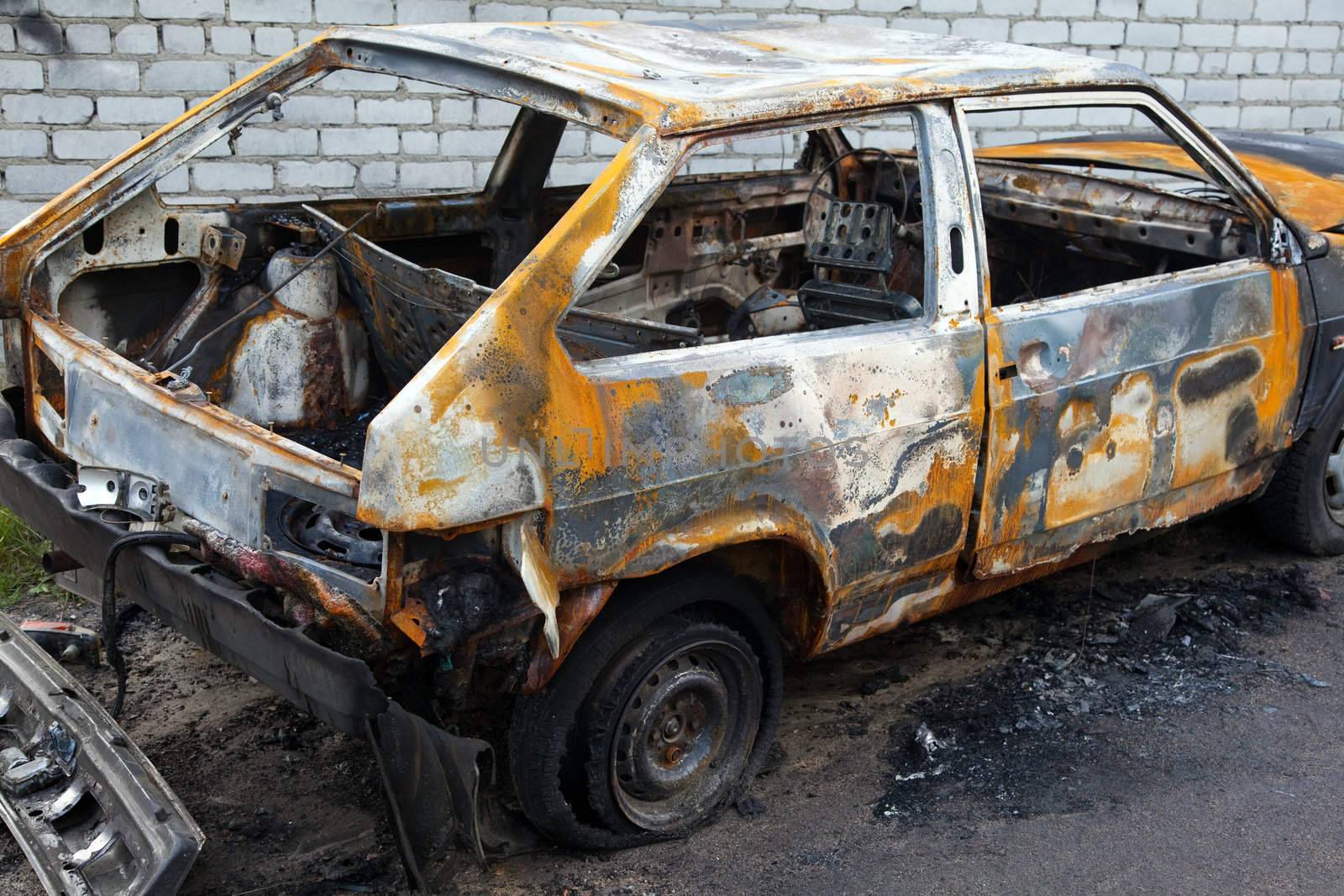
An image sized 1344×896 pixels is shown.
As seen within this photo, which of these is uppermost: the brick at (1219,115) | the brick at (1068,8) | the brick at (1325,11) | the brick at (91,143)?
the brick at (1325,11)

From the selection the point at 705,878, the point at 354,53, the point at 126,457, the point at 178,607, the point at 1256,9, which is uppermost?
the point at 1256,9

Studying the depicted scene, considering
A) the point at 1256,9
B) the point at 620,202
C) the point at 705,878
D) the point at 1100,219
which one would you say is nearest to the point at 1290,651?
the point at 1100,219

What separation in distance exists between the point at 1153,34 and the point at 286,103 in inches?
209

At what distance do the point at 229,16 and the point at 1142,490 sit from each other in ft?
14.6

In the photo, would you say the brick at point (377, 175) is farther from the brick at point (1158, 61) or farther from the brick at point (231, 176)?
the brick at point (1158, 61)

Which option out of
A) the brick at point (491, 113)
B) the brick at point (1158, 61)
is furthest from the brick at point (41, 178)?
the brick at point (1158, 61)

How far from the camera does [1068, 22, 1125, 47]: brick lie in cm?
802

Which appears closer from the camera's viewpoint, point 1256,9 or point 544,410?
point 544,410

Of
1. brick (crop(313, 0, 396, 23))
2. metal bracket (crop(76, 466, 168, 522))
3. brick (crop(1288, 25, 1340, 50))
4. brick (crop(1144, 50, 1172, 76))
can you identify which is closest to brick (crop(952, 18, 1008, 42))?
brick (crop(1144, 50, 1172, 76))

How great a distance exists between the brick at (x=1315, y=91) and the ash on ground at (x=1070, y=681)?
5.40 metres

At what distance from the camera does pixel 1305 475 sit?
176 inches

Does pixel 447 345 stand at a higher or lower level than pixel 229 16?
lower

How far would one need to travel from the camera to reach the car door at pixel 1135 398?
3.33m

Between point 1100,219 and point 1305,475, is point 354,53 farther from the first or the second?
point 1305,475
